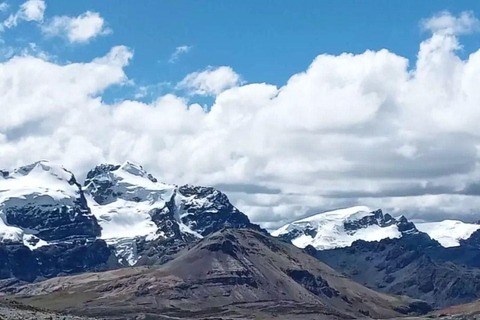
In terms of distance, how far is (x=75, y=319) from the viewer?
512ft

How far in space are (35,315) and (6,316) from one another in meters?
8.26

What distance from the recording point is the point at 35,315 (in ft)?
512

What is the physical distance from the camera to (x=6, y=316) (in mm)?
148375

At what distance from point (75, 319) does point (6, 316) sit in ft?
41.0

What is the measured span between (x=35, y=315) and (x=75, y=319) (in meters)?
6.80
